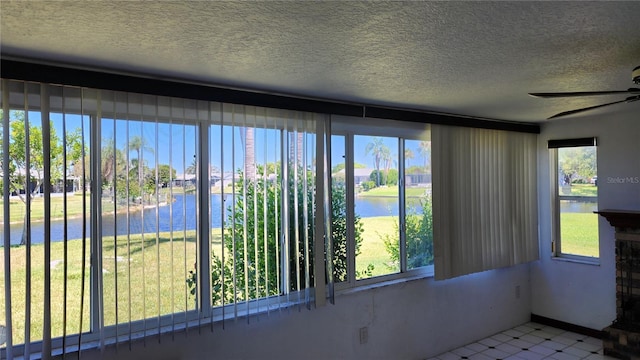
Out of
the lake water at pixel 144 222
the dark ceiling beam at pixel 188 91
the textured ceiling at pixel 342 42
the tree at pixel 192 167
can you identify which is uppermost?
the textured ceiling at pixel 342 42

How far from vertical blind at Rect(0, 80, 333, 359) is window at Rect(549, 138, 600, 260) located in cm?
Answer: 306

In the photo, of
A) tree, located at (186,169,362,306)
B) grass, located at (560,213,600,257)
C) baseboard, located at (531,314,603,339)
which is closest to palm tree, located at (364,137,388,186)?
tree, located at (186,169,362,306)

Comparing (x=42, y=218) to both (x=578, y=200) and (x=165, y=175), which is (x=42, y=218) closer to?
(x=165, y=175)

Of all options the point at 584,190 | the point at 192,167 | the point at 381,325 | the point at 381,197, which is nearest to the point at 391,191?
the point at 381,197

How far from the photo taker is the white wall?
3.86 m

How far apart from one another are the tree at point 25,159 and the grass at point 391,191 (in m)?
2.28

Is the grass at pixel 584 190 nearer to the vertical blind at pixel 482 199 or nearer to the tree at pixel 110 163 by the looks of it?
the vertical blind at pixel 482 199

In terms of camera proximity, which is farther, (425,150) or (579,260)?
(579,260)

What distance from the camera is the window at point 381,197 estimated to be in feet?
10.9

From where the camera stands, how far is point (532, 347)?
12.7 feet

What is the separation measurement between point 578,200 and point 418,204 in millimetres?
1936

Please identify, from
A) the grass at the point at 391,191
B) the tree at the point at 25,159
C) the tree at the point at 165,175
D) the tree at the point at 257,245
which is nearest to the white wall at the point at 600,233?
the grass at the point at 391,191

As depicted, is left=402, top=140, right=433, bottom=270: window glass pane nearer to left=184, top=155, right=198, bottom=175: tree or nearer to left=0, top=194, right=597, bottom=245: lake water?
left=0, top=194, right=597, bottom=245: lake water

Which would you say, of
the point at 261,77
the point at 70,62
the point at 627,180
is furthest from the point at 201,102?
the point at 627,180
